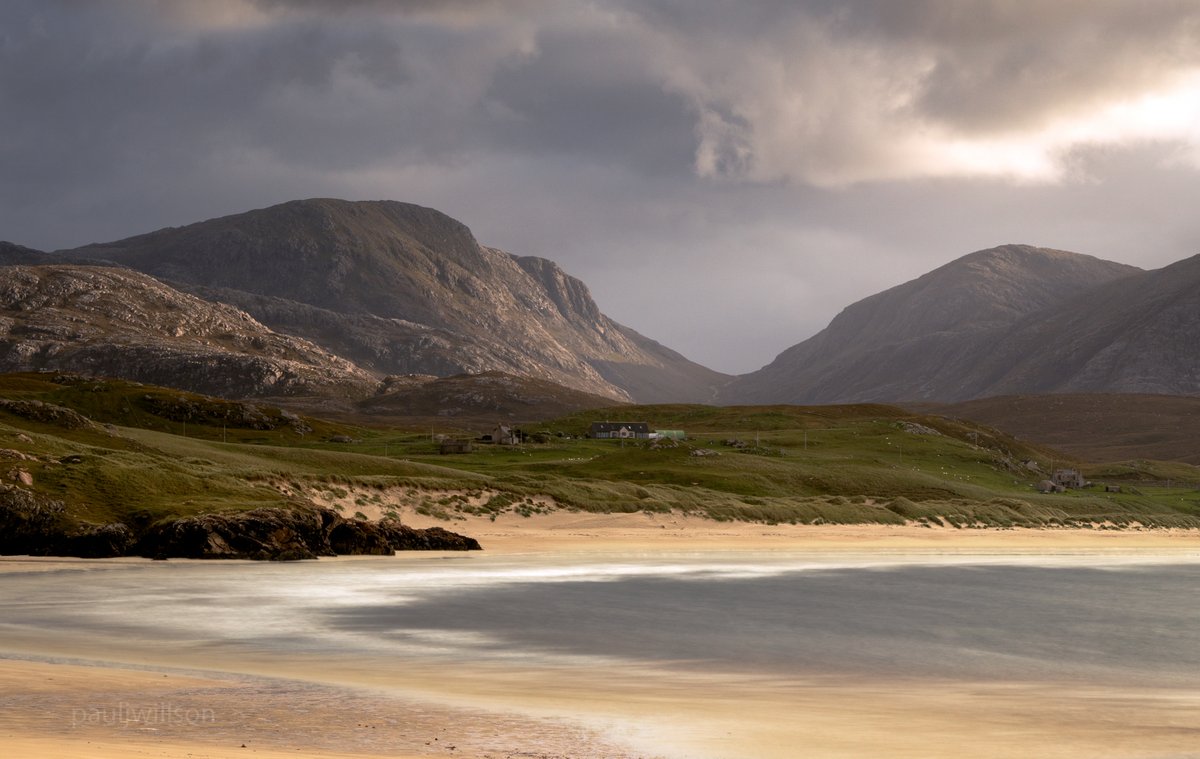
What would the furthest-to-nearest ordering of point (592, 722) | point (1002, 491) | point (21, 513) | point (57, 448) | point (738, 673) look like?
point (1002, 491) < point (57, 448) < point (21, 513) < point (738, 673) < point (592, 722)

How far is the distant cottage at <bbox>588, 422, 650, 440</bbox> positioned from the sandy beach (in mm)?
151826

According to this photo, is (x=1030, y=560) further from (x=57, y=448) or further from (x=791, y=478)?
(x=57, y=448)

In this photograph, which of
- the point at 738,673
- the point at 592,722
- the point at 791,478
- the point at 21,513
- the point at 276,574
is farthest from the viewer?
the point at 791,478

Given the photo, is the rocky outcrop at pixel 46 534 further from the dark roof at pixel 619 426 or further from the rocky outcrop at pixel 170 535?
the dark roof at pixel 619 426

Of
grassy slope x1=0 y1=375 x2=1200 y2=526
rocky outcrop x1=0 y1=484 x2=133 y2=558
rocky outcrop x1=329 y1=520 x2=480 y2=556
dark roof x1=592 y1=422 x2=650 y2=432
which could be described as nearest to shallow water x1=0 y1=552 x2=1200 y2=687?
rocky outcrop x1=329 y1=520 x2=480 y2=556

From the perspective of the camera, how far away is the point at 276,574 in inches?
1606

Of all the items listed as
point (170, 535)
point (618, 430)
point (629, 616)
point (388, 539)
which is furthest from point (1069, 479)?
point (170, 535)

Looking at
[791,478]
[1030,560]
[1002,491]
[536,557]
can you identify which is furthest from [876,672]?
[1002,491]

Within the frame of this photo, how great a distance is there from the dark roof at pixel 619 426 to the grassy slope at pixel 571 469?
578cm

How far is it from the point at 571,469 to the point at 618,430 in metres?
79.3

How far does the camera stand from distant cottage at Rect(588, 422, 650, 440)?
577 ft

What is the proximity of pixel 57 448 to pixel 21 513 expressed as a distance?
55.5 ft

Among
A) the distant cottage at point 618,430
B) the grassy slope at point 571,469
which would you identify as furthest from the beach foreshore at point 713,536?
the distant cottage at point 618,430

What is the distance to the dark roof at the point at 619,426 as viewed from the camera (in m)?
180
